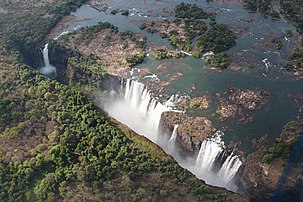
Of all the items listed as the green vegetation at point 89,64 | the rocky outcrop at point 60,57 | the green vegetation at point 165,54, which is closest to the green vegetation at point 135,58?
the green vegetation at point 165,54

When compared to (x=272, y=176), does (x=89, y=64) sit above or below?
above

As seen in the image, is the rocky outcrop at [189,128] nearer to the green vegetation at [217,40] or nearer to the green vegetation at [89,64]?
the green vegetation at [89,64]

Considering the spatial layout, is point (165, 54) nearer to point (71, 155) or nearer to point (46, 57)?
point (46, 57)

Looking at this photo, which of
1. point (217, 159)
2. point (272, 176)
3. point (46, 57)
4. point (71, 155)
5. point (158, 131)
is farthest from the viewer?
point (46, 57)

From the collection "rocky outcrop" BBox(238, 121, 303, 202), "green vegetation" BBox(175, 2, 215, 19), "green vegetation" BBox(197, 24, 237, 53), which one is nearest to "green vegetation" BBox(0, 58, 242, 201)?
"rocky outcrop" BBox(238, 121, 303, 202)

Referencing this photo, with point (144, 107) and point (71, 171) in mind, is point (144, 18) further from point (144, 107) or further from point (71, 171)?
point (71, 171)

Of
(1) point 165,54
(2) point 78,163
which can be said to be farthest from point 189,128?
(1) point 165,54

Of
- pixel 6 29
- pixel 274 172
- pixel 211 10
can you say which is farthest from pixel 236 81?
pixel 6 29
